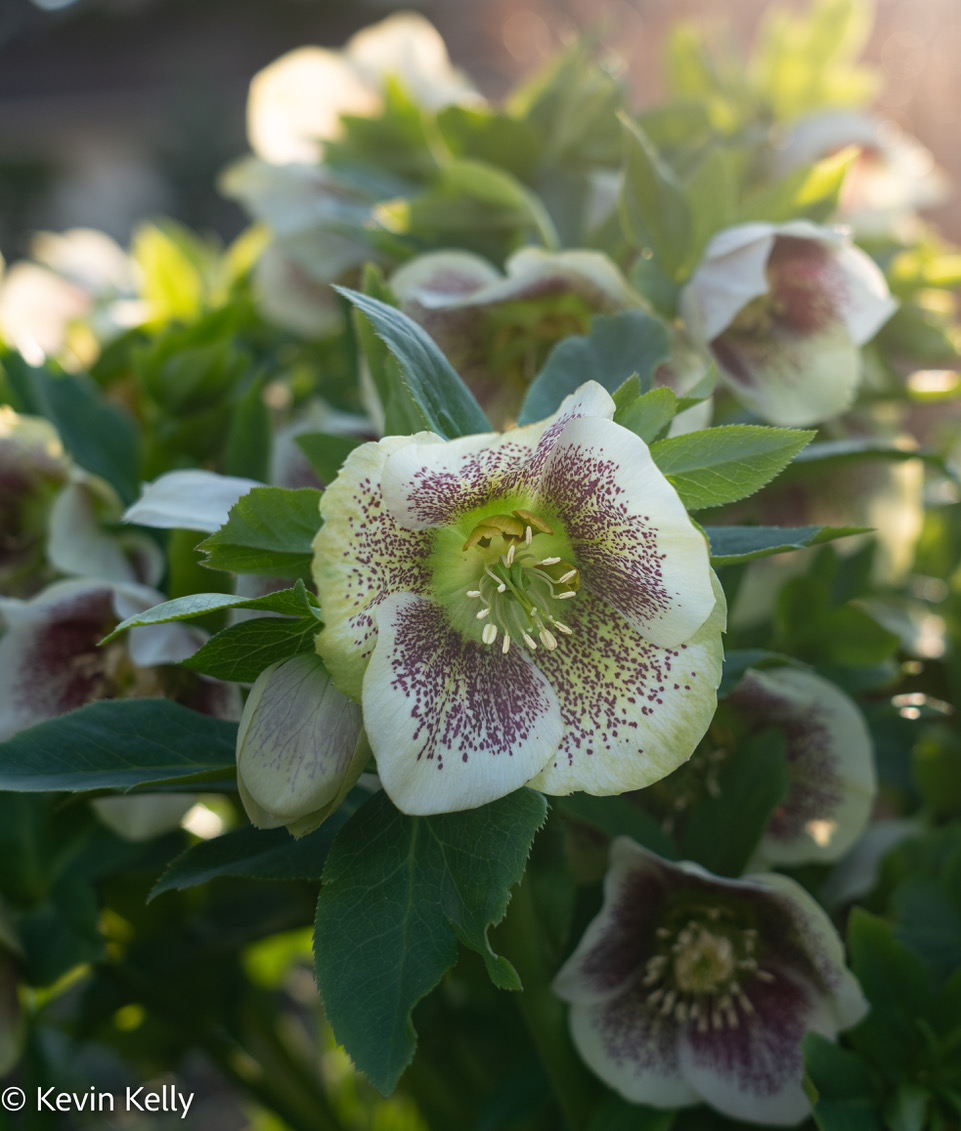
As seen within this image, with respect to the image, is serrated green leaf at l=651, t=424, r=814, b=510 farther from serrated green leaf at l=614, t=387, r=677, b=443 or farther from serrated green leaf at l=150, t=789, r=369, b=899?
serrated green leaf at l=150, t=789, r=369, b=899

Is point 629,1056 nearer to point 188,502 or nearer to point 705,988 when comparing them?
point 705,988

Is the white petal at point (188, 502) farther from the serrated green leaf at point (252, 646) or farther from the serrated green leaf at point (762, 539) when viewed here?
the serrated green leaf at point (762, 539)

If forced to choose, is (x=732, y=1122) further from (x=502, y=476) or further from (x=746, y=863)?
(x=502, y=476)

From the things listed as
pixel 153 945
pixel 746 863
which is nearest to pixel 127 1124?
pixel 153 945

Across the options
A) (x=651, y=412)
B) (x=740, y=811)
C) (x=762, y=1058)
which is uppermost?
(x=651, y=412)

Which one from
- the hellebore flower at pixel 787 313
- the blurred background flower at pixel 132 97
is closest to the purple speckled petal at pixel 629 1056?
the hellebore flower at pixel 787 313

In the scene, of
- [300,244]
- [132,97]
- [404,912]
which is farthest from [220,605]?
[132,97]
